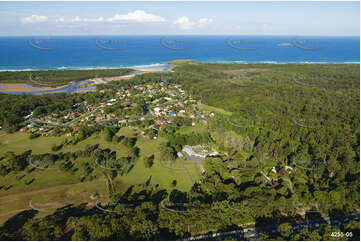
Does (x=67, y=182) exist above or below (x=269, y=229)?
below

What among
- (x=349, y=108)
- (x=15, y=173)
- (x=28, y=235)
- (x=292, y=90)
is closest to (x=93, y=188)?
(x=28, y=235)

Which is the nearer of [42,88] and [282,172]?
[282,172]

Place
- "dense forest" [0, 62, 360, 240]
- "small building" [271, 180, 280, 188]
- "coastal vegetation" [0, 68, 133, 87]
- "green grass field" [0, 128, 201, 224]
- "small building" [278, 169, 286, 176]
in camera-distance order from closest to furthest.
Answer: "dense forest" [0, 62, 360, 240] < "green grass field" [0, 128, 201, 224] < "small building" [271, 180, 280, 188] < "small building" [278, 169, 286, 176] < "coastal vegetation" [0, 68, 133, 87]

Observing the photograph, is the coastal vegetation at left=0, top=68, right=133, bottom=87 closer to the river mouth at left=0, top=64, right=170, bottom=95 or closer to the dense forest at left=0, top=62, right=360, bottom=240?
the river mouth at left=0, top=64, right=170, bottom=95

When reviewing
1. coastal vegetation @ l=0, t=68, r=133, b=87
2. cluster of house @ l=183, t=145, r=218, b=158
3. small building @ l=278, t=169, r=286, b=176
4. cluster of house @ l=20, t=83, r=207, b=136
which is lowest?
small building @ l=278, t=169, r=286, b=176

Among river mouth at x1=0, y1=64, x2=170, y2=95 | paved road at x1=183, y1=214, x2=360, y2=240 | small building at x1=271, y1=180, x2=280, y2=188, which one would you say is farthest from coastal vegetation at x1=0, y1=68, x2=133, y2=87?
small building at x1=271, y1=180, x2=280, y2=188

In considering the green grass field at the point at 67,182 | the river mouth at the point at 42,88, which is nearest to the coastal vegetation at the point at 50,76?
the river mouth at the point at 42,88

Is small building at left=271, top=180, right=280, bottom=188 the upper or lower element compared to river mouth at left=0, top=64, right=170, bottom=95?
lower

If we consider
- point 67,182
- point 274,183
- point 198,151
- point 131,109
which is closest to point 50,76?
point 131,109

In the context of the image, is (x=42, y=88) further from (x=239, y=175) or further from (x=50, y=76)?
(x=239, y=175)
